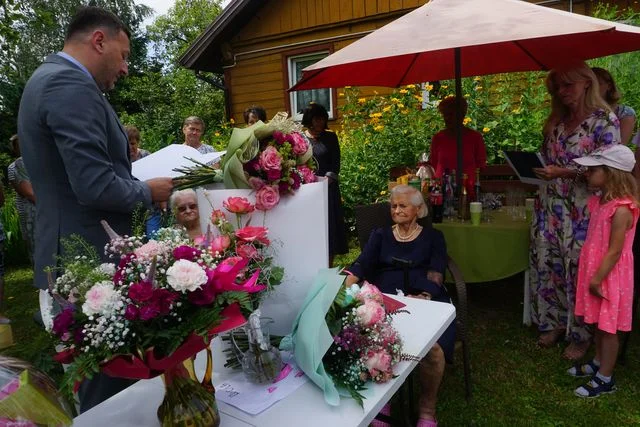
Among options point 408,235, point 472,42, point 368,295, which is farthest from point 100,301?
point 408,235

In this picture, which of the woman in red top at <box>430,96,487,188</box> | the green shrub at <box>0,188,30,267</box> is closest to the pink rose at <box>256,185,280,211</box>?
the woman in red top at <box>430,96,487,188</box>

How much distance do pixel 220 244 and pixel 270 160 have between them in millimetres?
288

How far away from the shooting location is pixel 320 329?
1269 millimetres

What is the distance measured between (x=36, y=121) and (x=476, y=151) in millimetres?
3521

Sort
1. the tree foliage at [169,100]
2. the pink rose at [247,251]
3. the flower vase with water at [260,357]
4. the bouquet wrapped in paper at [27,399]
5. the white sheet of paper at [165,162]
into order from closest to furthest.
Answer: the bouquet wrapped in paper at [27,399], the pink rose at [247,251], the flower vase with water at [260,357], the white sheet of paper at [165,162], the tree foliage at [169,100]

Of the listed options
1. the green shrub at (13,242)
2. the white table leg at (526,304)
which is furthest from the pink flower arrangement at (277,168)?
the green shrub at (13,242)

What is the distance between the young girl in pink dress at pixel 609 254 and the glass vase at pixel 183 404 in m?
2.22

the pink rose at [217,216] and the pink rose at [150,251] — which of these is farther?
the pink rose at [217,216]

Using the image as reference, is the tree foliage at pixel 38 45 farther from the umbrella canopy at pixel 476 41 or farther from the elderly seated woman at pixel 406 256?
the elderly seated woman at pixel 406 256

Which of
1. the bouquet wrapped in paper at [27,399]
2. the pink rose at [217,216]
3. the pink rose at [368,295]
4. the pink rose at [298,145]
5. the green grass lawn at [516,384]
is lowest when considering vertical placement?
the green grass lawn at [516,384]

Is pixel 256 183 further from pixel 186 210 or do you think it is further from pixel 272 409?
pixel 186 210

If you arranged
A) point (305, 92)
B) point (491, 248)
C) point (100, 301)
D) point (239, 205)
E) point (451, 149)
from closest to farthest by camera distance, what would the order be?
1. point (100, 301)
2. point (239, 205)
3. point (491, 248)
4. point (451, 149)
5. point (305, 92)

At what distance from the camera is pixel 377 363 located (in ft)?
4.26

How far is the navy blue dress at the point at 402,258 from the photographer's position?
2.61 m
